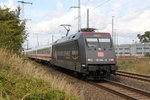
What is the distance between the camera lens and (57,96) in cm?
600

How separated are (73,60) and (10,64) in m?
6.67

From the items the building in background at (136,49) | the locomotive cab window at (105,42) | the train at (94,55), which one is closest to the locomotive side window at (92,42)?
the train at (94,55)

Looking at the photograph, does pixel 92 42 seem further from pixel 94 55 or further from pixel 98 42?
pixel 94 55

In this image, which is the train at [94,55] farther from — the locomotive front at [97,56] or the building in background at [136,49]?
the building in background at [136,49]

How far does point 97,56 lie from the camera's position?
14641 mm

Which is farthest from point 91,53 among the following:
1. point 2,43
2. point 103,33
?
point 2,43

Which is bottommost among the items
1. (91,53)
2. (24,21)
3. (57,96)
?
(57,96)

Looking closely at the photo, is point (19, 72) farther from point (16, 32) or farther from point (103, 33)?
point (16, 32)

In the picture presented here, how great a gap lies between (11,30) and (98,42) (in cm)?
565

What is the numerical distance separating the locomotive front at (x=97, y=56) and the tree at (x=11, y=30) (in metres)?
4.54

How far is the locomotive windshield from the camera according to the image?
49.3 feet

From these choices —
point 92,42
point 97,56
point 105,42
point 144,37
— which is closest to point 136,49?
point 144,37

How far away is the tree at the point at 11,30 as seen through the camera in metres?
15.3

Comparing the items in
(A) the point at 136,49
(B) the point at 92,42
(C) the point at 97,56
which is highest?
(A) the point at 136,49
